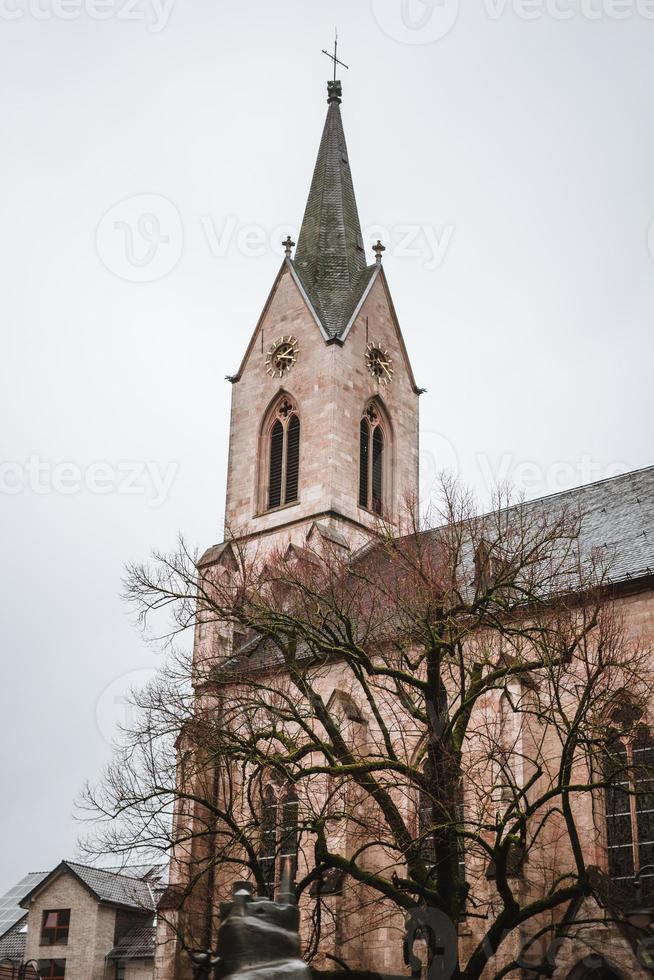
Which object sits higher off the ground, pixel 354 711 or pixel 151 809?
pixel 354 711

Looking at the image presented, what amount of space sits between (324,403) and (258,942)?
3108 cm

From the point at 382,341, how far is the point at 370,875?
80.5 ft

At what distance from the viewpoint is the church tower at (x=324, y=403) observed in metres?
36.1

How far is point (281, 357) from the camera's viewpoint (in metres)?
38.7

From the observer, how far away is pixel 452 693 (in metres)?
25.6

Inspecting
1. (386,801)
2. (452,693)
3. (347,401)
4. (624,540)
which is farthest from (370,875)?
(347,401)

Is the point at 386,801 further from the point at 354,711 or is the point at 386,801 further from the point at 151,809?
the point at 354,711

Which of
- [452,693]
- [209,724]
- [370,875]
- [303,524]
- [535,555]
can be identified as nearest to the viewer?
[370,875]

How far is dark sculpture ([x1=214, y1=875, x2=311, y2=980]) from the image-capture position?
19.2 feet

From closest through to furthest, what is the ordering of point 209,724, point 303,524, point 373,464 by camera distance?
point 209,724 < point 303,524 < point 373,464

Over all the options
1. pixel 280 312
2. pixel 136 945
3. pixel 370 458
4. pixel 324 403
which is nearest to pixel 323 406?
pixel 324 403

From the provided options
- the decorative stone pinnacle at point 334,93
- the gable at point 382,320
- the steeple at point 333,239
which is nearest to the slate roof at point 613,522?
the gable at point 382,320

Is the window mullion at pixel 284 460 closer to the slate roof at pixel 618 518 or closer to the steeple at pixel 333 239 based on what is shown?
the steeple at pixel 333 239

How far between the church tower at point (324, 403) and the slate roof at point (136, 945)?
14131mm
